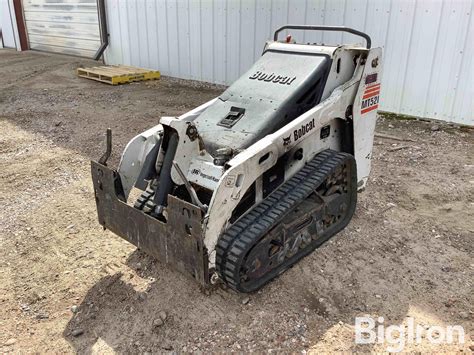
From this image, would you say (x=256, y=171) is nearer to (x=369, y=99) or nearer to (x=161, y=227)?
(x=161, y=227)

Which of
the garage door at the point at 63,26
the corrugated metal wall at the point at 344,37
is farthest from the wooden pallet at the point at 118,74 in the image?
the garage door at the point at 63,26

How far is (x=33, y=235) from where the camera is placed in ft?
12.5

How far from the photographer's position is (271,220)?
2812 millimetres

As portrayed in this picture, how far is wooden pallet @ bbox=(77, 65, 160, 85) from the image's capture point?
9617 mm

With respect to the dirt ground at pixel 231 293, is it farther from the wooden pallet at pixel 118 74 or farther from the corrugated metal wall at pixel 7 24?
the corrugated metal wall at pixel 7 24

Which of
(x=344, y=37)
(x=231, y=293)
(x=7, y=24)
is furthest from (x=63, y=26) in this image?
(x=231, y=293)

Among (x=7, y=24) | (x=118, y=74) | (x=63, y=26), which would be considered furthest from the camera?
(x=7, y=24)

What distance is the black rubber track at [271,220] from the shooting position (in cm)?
267

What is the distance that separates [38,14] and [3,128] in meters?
8.88

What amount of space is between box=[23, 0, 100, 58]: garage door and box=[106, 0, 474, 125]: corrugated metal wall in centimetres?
195

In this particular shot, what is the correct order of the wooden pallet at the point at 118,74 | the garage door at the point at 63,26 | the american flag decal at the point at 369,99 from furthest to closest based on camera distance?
the garage door at the point at 63,26
the wooden pallet at the point at 118,74
the american flag decal at the point at 369,99

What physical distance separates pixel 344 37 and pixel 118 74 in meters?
4.85

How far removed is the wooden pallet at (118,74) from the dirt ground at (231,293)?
457 centimetres

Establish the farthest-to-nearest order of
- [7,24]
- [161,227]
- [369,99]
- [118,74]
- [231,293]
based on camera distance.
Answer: [7,24] < [118,74] < [369,99] < [231,293] < [161,227]
